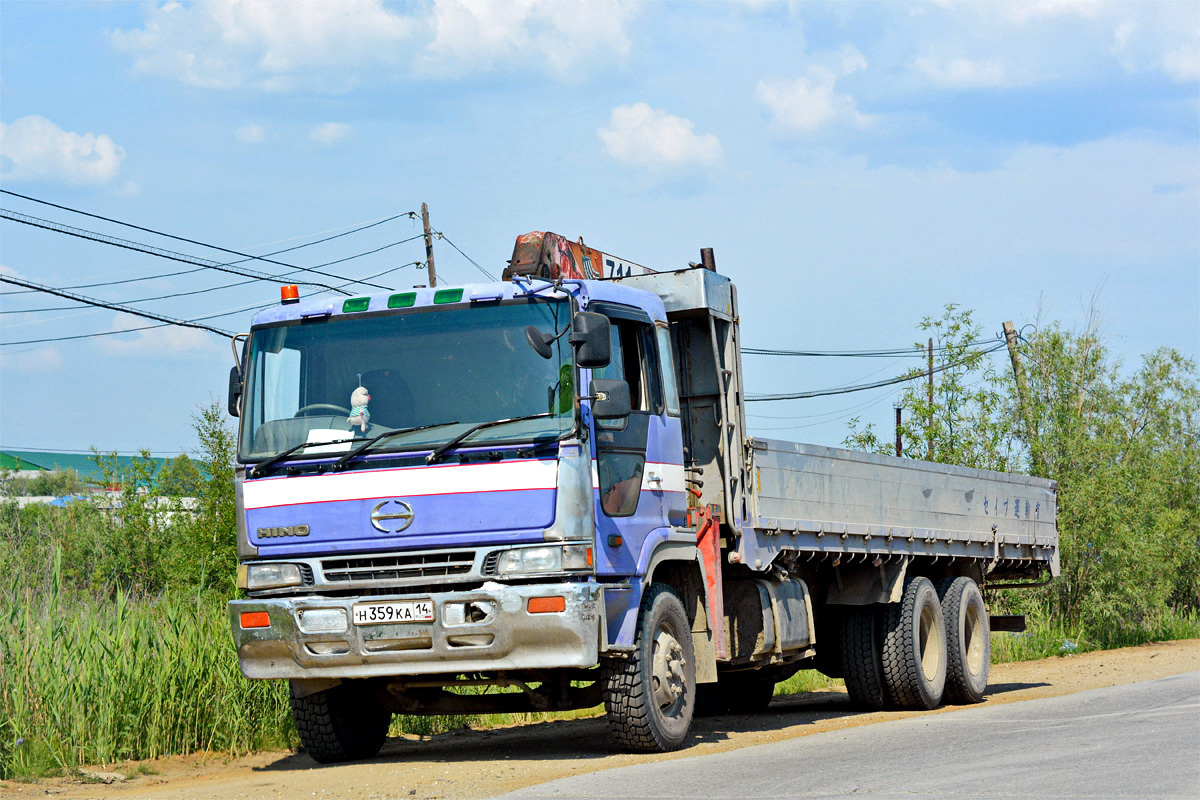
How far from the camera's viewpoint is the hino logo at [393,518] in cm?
827

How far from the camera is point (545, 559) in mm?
8156

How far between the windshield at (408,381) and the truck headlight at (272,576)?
0.67 meters

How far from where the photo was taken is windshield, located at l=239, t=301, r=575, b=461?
8383mm

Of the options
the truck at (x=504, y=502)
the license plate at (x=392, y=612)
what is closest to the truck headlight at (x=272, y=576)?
the truck at (x=504, y=502)

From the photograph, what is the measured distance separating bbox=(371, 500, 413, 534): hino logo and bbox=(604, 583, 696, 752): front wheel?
1.60 meters

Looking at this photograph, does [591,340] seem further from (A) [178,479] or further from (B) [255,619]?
(A) [178,479]

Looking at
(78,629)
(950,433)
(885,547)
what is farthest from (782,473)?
(950,433)

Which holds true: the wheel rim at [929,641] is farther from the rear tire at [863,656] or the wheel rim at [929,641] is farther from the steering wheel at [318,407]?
the steering wheel at [318,407]

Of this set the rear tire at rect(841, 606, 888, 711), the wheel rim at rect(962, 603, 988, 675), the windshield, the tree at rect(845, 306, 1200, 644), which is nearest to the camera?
the windshield

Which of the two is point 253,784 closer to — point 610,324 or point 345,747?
point 345,747

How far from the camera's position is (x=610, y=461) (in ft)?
28.5

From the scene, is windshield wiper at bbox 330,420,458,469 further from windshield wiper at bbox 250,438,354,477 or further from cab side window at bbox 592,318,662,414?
cab side window at bbox 592,318,662,414

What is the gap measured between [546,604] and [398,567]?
93 centimetres

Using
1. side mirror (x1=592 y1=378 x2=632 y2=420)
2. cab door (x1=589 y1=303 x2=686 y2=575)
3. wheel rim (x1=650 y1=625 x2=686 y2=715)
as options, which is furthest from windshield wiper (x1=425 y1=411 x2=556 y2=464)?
wheel rim (x1=650 y1=625 x2=686 y2=715)
